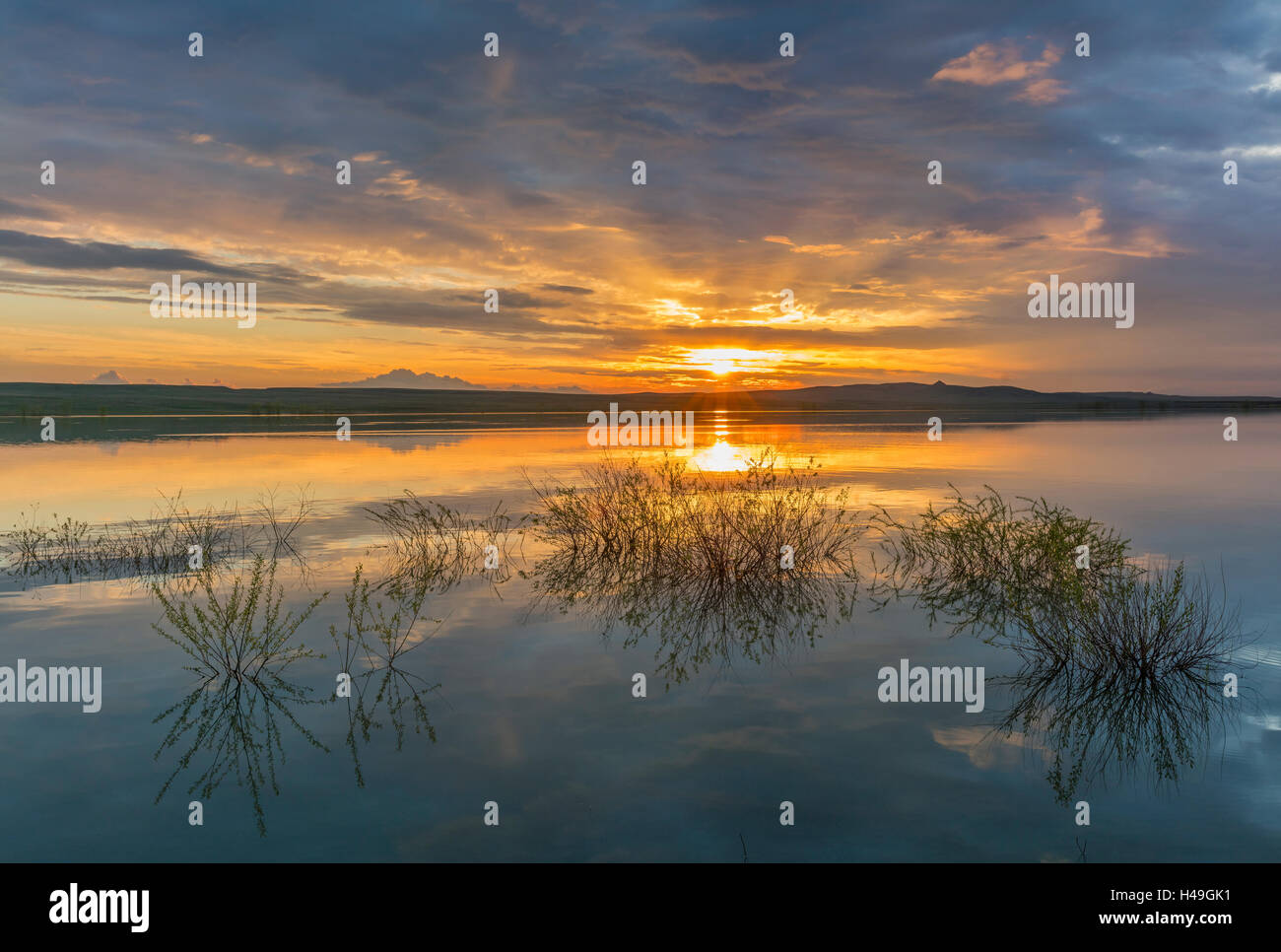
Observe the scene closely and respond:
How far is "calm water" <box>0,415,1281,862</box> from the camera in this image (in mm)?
7121

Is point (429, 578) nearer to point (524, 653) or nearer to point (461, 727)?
point (524, 653)

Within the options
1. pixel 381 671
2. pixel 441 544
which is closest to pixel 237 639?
pixel 381 671

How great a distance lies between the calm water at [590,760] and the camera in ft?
23.4

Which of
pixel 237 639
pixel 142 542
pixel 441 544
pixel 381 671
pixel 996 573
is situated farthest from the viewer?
pixel 441 544

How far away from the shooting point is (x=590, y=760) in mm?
8531

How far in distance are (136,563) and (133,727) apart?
865cm

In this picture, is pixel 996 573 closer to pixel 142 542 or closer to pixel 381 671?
pixel 381 671

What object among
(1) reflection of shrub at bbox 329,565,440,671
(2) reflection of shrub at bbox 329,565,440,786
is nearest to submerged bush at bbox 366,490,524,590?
(1) reflection of shrub at bbox 329,565,440,671

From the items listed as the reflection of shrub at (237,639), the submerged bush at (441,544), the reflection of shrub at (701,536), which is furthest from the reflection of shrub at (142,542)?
the reflection of shrub at (701,536)

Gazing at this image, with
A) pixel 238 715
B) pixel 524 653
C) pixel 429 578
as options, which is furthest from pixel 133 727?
pixel 429 578

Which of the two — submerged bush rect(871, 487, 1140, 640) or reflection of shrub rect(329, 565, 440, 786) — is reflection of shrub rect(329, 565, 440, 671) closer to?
reflection of shrub rect(329, 565, 440, 786)

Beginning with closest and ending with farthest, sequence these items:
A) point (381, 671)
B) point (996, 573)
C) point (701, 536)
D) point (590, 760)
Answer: point (590, 760)
point (381, 671)
point (996, 573)
point (701, 536)

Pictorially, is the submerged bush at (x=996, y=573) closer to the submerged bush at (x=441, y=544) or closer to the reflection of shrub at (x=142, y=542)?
the submerged bush at (x=441, y=544)
